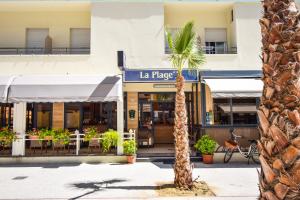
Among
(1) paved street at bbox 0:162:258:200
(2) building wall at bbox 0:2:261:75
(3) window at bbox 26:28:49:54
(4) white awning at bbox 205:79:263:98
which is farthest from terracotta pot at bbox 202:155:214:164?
(3) window at bbox 26:28:49:54

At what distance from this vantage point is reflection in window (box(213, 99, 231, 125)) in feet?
48.9

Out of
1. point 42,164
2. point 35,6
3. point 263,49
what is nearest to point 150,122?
point 42,164

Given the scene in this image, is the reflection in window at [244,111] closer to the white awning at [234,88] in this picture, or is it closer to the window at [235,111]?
the window at [235,111]

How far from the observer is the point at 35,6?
15547mm

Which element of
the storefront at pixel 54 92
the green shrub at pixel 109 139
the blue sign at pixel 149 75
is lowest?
the green shrub at pixel 109 139

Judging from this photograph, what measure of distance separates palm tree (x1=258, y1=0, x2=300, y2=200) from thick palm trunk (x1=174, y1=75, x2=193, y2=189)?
587 cm

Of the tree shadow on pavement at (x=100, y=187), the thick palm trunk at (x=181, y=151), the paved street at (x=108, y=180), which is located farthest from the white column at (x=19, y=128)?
the thick palm trunk at (x=181, y=151)

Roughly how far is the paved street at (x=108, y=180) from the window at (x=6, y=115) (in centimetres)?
502

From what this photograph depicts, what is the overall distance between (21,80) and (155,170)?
780 centimetres

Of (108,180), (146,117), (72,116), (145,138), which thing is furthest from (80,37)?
(108,180)

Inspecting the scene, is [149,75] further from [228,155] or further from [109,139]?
[228,155]

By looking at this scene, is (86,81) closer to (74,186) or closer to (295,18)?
(74,186)

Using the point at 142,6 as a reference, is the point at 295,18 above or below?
below

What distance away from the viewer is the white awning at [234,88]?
12812 mm
